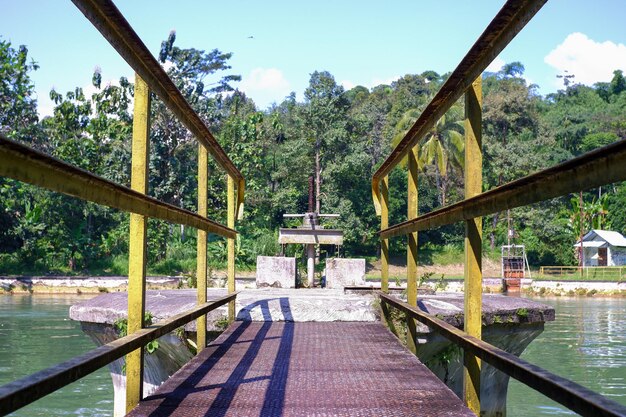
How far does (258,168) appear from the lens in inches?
1678

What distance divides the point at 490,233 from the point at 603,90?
54793 millimetres

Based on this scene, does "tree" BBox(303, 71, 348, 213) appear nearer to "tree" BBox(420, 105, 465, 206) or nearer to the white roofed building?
"tree" BBox(420, 105, 465, 206)

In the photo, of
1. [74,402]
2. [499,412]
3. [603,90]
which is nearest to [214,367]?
[499,412]

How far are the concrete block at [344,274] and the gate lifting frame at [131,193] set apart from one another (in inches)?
285

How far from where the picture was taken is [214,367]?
4.10 meters

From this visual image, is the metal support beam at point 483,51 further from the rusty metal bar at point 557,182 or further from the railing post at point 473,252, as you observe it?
the rusty metal bar at point 557,182

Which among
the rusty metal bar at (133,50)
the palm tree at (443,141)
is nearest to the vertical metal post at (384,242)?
the rusty metal bar at (133,50)

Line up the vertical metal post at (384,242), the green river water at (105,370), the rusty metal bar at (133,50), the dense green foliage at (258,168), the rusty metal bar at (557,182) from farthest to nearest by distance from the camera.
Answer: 1. the dense green foliage at (258,168)
2. the green river water at (105,370)
3. the vertical metal post at (384,242)
4. the rusty metal bar at (133,50)
5. the rusty metal bar at (557,182)

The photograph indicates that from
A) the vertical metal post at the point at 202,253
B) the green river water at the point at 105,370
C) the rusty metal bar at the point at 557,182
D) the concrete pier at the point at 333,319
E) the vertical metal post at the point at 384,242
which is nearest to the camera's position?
the rusty metal bar at the point at 557,182

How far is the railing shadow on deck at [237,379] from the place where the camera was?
3.15 meters

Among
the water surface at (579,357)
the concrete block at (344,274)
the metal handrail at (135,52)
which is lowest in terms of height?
the water surface at (579,357)

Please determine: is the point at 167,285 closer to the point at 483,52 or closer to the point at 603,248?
the point at 483,52

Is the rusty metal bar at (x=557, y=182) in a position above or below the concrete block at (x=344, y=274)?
above

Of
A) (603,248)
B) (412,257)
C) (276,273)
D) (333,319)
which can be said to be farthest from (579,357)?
(603,248)
